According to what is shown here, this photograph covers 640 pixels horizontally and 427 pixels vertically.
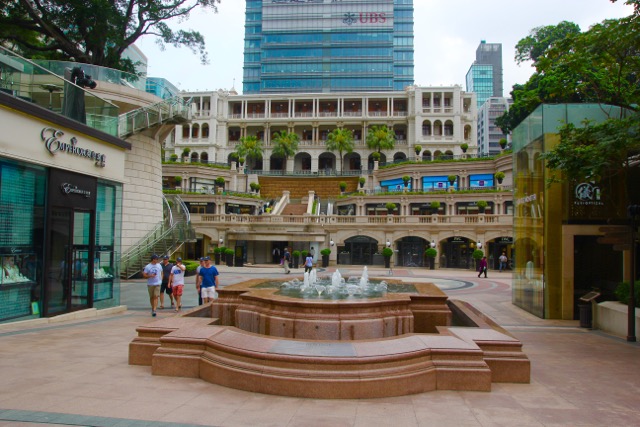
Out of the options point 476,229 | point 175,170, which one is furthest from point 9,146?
point 175,170

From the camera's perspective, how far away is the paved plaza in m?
6.18

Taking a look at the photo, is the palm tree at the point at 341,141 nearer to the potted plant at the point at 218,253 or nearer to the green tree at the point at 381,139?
the green tree at the point at 381,139

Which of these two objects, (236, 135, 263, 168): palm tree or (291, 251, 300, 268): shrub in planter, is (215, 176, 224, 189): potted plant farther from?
(291, 251, 300, 268): shrub in planter

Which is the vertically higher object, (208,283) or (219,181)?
(219,181)

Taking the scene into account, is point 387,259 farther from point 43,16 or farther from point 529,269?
point 43,16

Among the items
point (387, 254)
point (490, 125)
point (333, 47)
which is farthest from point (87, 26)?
point (490, 125)

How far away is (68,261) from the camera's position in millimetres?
14078

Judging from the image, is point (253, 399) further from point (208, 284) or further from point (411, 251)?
point (411, 251)

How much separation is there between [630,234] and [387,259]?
30.8 m

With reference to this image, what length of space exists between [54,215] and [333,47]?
96.5 m

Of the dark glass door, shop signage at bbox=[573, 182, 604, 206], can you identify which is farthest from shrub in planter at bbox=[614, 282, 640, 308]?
the dark glass door

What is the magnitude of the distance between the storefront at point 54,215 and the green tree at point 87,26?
17.2 meters

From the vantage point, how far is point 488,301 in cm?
2116

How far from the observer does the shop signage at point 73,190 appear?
13836 millimetres
